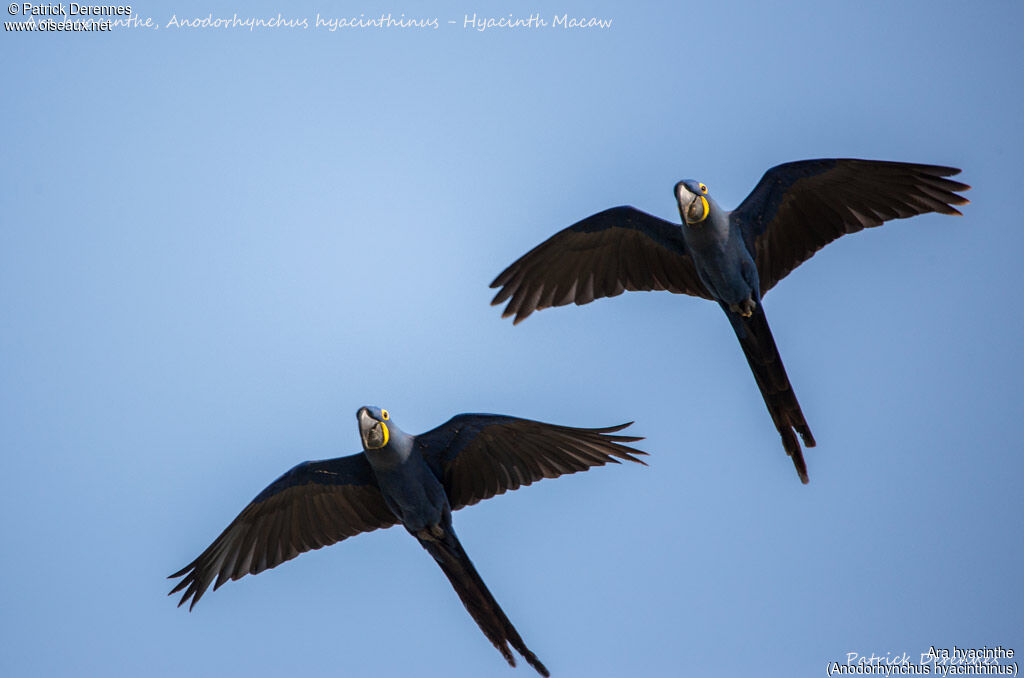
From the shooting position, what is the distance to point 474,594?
1153 centimetres

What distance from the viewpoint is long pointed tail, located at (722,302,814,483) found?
11914 mm

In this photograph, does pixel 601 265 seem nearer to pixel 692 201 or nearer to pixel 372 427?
pixel 692 201

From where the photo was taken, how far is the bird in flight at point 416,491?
11383mm

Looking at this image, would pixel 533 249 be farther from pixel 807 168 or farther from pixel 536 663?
pixel 536 663

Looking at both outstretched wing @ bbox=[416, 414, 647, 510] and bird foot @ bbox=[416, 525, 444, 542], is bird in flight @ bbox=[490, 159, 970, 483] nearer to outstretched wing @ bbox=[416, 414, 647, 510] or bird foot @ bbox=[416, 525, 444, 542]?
outstretched wing @ bbox=[416, 414, 647, 510]

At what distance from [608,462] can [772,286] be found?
3.01 metres

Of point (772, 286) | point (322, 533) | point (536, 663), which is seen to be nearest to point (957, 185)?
point (772, 286)

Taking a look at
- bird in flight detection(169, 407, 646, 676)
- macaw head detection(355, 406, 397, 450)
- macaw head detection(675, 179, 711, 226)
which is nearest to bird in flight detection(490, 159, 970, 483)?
macaw head detection(675, 179, 711, 226)

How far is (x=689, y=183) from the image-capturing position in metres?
11.2

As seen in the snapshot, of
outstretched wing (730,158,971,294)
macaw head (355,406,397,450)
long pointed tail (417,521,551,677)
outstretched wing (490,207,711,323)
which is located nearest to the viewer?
macaw head (355,406,397,450)

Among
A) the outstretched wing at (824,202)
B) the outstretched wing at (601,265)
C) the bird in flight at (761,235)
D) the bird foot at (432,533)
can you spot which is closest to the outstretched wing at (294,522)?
the bird foot at (432,533)

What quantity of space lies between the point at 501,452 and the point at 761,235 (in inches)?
158

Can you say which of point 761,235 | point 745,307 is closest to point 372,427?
point 745,307

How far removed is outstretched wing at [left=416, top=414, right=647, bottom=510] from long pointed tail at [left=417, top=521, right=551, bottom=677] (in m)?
0.50
